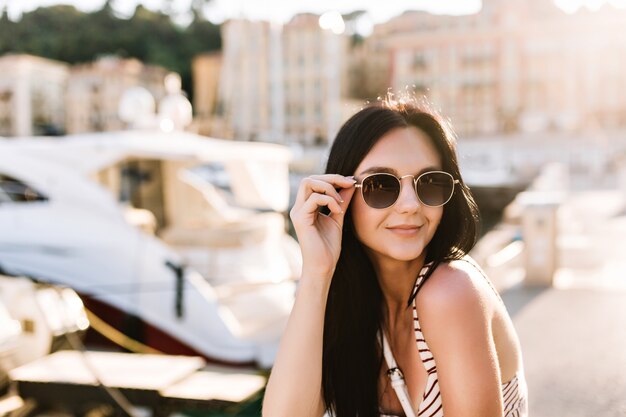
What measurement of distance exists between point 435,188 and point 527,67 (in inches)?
2014

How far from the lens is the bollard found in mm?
7633

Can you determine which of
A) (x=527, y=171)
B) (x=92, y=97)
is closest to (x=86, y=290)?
(x=527, y=171)

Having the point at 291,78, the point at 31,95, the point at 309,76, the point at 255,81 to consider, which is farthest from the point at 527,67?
the point at 31,95

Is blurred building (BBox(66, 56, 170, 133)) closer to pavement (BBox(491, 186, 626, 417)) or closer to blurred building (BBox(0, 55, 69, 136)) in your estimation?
blurred building (BBox(0, 55, 69, 136))

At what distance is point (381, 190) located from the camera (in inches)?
74.9

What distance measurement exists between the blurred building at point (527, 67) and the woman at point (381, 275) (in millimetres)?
48234

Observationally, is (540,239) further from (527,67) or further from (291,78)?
(291,78)

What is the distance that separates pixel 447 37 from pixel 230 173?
44523 millimetres

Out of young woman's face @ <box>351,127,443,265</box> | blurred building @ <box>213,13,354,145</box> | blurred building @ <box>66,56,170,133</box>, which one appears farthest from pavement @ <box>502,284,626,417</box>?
blurred building @ <box>66,56,170,133</box>

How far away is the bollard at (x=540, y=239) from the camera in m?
7.63

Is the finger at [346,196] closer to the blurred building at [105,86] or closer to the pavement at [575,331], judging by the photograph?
the pavement at [575,331]

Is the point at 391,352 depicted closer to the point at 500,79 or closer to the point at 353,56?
the point at 500,79

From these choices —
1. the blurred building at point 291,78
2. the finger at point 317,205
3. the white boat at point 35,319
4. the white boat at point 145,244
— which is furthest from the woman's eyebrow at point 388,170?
the blurred building at point 291,78

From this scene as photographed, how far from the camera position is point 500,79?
5025 cm
